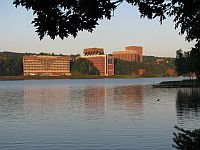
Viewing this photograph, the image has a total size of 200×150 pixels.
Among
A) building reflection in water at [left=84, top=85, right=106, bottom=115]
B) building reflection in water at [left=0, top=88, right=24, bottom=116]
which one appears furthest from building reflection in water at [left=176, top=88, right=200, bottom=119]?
building reflection in water at [left=0, top=88, right=24, bottom=116]

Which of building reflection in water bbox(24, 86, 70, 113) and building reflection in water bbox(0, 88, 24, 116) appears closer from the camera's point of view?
building reflection in water bbox(0, 88, 24, 116)

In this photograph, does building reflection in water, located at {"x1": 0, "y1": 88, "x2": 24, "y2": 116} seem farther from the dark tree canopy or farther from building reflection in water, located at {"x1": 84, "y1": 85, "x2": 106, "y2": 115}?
the dark tree canopy

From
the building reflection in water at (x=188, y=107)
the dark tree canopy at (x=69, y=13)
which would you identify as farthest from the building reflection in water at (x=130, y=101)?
the dark tree canopy at (x=69, y=13)

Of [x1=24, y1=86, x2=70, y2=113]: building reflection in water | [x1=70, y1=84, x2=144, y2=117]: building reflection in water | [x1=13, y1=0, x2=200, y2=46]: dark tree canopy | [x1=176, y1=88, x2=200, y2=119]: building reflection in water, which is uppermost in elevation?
[x1=13, y1=0, x2=200, y2=46]: dark tree canopy

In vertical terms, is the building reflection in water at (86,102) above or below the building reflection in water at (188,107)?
below

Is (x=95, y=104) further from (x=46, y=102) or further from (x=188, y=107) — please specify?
(x=188, y=107)

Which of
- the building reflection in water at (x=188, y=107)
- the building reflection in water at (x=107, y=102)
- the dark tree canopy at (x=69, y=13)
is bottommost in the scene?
the building reflection in water at (x=107, y=102)

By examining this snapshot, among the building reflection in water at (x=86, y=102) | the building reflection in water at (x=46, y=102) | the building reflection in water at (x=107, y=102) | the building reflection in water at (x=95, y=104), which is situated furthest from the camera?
the building reflection in water at (x=46, y=102)

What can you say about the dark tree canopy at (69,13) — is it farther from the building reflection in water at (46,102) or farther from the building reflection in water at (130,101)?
the building reflection in water at (46,102)

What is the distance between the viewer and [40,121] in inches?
1695

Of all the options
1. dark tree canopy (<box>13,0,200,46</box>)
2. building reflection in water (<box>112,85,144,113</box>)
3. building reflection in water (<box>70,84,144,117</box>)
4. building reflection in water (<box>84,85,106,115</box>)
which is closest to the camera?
dark tree canopy (<box>13,0,200,46</box>)

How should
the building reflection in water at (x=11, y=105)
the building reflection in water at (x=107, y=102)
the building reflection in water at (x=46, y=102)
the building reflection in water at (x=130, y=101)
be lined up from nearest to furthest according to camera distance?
the building reflection in water at (x=11, y=105) < the building reflection in water at (x=107, y=102) < the building reflection in water at (x=130, y=101) < the building reflection in water at (x=46, y=102)

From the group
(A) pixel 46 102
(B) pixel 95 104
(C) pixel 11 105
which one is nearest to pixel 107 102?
(B) pixel 95 104

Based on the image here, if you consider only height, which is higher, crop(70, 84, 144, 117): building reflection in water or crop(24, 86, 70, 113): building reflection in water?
crop(70, 84, 144, 117): building reflection in water
